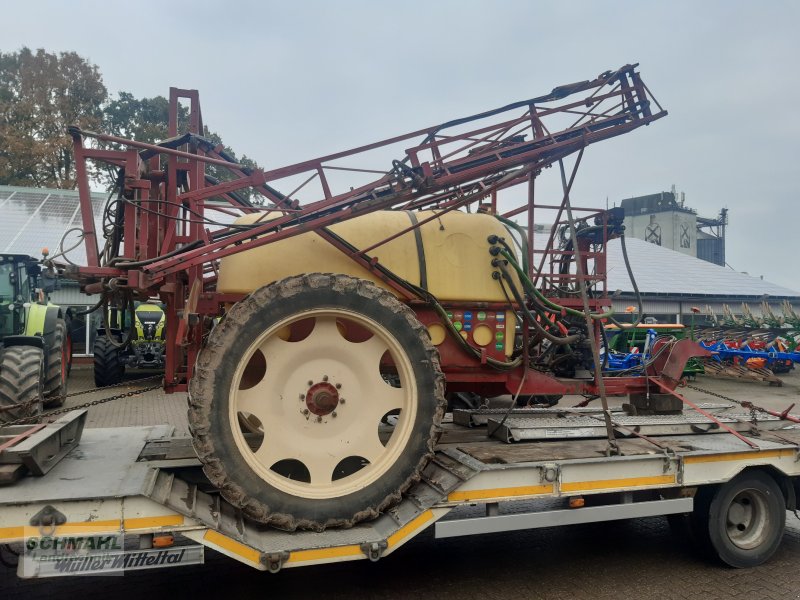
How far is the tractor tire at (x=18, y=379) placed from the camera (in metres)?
7.82

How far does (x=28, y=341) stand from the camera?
9164mm

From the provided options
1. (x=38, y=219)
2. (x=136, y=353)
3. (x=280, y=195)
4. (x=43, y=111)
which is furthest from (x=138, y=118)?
(x=280, y=195)

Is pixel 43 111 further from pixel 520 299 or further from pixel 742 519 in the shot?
pixel 742 519

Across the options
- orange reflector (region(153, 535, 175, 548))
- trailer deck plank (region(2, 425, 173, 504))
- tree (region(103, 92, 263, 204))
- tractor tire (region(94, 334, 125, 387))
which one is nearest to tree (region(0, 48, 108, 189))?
tree (region(103, 92, 263, 204))

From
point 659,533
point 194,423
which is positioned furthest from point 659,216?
point 194,423

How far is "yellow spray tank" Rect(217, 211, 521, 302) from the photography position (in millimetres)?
4641

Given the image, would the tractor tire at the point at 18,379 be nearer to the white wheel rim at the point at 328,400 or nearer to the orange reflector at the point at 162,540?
the white wheel rim at the point at 328,400

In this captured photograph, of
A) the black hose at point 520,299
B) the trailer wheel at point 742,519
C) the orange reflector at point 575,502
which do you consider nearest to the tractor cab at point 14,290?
the black hose at point 520,299

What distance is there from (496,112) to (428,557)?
3.81 meters

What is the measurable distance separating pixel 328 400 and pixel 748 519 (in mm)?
3701

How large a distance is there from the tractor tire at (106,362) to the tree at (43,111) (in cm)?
1904

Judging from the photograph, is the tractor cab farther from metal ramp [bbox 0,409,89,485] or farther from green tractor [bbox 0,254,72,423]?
metal ramp [bbox 0,409,89,485]

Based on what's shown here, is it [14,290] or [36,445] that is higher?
[14,290]

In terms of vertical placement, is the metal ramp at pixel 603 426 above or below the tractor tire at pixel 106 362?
below
